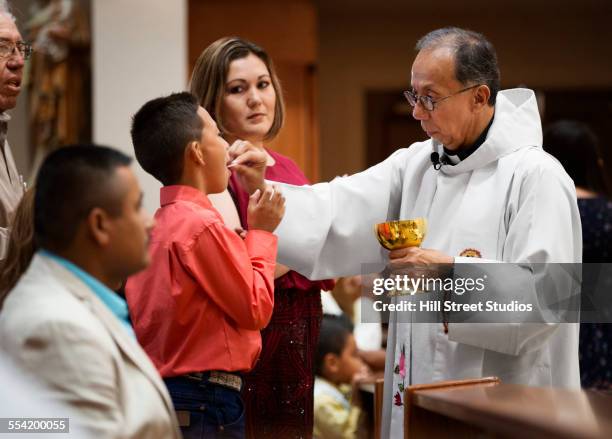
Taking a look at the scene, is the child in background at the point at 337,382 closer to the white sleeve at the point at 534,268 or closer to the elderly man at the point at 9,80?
the white sleeve at the point at 534,268

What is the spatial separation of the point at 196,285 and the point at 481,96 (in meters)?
0.96

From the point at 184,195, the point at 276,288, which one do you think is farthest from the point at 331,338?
the point at 184,195

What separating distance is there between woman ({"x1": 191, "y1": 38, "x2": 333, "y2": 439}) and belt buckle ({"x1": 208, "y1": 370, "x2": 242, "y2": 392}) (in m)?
0.48

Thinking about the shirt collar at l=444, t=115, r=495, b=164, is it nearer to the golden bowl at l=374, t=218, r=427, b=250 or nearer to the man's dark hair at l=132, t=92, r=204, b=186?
the golden bowl at l=374, t=218, r=427, b=250

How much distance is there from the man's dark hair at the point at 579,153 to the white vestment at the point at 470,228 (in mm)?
1052

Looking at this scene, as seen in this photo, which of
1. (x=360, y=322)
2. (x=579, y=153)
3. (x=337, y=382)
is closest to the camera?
(x=579, y=153)

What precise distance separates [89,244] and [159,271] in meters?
0.48

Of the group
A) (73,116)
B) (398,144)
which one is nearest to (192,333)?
(73,116)

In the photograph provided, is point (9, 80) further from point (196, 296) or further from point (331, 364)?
point (331, 364)

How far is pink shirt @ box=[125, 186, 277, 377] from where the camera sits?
2.20 metres

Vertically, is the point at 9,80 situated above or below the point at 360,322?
above

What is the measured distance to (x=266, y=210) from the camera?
92.5 inches

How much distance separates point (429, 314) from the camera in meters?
2.69

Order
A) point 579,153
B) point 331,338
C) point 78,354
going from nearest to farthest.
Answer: point 78,354, point 579,153, point 331,338
